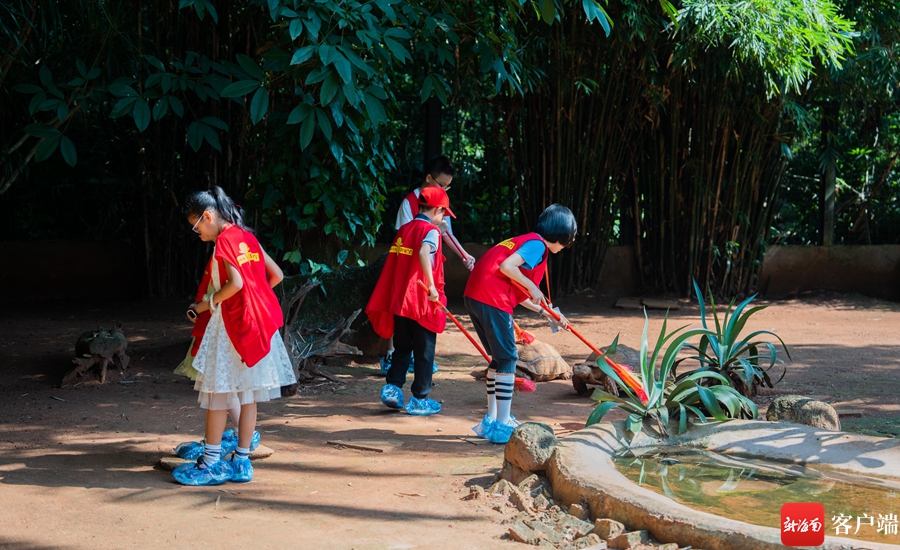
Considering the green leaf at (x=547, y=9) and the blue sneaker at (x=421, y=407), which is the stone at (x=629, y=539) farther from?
the blue sneaker at (x=421, y=407)

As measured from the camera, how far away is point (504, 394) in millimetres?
3791

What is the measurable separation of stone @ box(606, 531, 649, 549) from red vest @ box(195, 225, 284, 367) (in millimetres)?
1475

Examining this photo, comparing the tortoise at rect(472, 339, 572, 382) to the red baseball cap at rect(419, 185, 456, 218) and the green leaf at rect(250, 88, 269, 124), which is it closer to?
the red baseball cap at rect(419, 185, 456, 218)

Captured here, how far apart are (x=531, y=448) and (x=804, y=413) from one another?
1.40 meters

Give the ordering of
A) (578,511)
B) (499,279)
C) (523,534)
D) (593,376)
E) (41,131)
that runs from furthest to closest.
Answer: (593,376), (41,131), (499,279), (578,511), (523,534)

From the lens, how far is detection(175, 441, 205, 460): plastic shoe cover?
132 inches

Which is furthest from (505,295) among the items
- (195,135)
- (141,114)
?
(141,114)

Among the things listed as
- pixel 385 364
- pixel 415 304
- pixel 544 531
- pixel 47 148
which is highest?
pixel 47 148

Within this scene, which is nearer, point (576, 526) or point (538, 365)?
point (576, 526)

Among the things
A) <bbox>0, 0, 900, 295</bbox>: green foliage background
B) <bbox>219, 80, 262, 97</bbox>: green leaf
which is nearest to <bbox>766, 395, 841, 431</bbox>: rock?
<bbox>0, 0, 900, 295</bbox>: green foliage background

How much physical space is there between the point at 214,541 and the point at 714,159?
745cm

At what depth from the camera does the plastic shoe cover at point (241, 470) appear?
10.3 feet

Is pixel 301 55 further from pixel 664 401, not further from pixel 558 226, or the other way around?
pixel 664 401

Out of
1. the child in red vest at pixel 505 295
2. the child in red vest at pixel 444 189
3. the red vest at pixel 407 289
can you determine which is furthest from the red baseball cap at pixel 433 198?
the child in red vest at pixel 505 295
